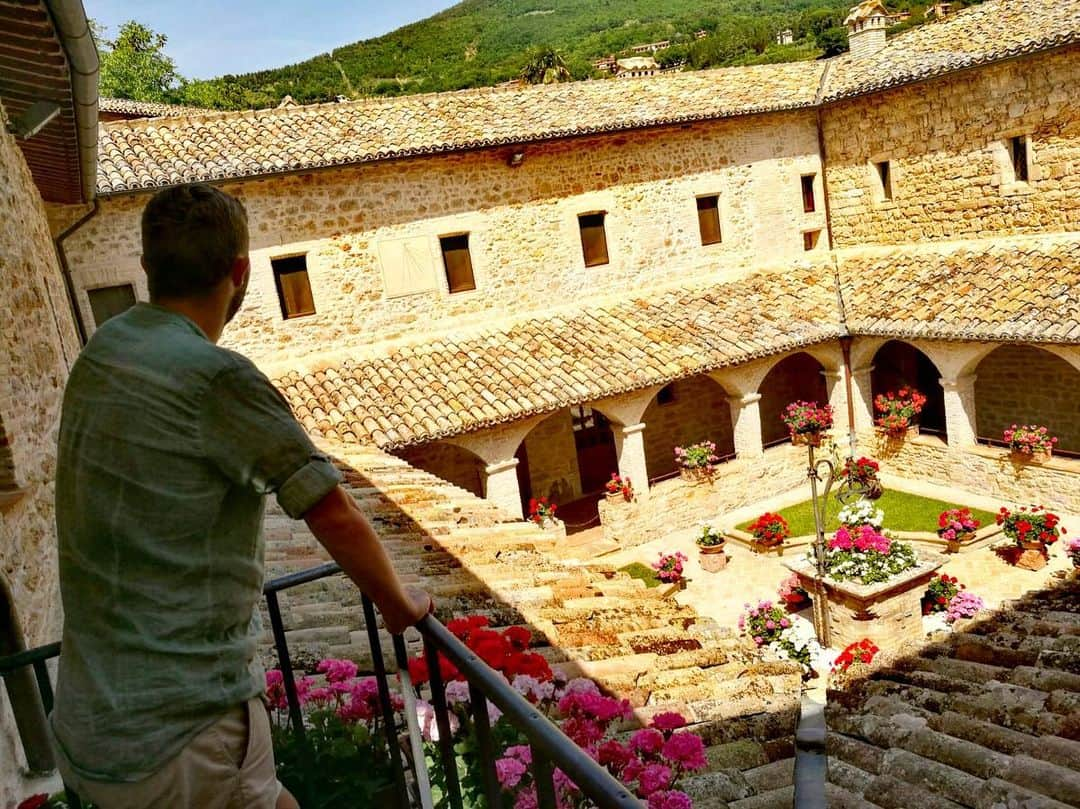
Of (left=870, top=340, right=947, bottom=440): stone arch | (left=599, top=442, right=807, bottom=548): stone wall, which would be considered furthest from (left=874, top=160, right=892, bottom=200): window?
(left=599, top=442, right=807, bottom=548): stone wall

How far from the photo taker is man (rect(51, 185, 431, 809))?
1.45 meters

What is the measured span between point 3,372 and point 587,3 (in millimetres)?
80889

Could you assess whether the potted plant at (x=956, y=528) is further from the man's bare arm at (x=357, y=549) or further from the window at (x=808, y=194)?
the man's bare arm at (x=357, y=549)

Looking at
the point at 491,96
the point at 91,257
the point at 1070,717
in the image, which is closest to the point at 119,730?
the point at 1070,717

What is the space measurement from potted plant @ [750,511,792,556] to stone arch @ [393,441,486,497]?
4.35 metres

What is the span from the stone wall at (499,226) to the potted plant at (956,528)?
230 inches

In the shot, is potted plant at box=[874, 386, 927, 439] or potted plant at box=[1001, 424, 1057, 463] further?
potted plant at box=[874, 386, 927, 439]

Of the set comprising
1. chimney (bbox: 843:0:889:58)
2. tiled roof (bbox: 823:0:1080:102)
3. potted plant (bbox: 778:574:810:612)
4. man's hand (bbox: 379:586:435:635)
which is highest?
chimney (bbox: 843:0:889:58)

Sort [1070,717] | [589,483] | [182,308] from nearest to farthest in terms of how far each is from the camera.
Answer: [182,308], [1070,717], [589,483]

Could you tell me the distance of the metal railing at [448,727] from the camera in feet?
4.22

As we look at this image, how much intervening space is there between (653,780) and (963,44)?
1395 cm

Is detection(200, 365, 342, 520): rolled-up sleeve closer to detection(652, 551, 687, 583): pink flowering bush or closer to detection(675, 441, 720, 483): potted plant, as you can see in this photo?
detection(652, 551, 687, 583): pink flowering bush

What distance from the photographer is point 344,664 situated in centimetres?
283

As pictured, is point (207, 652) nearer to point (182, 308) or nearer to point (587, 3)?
point (182, 308)
